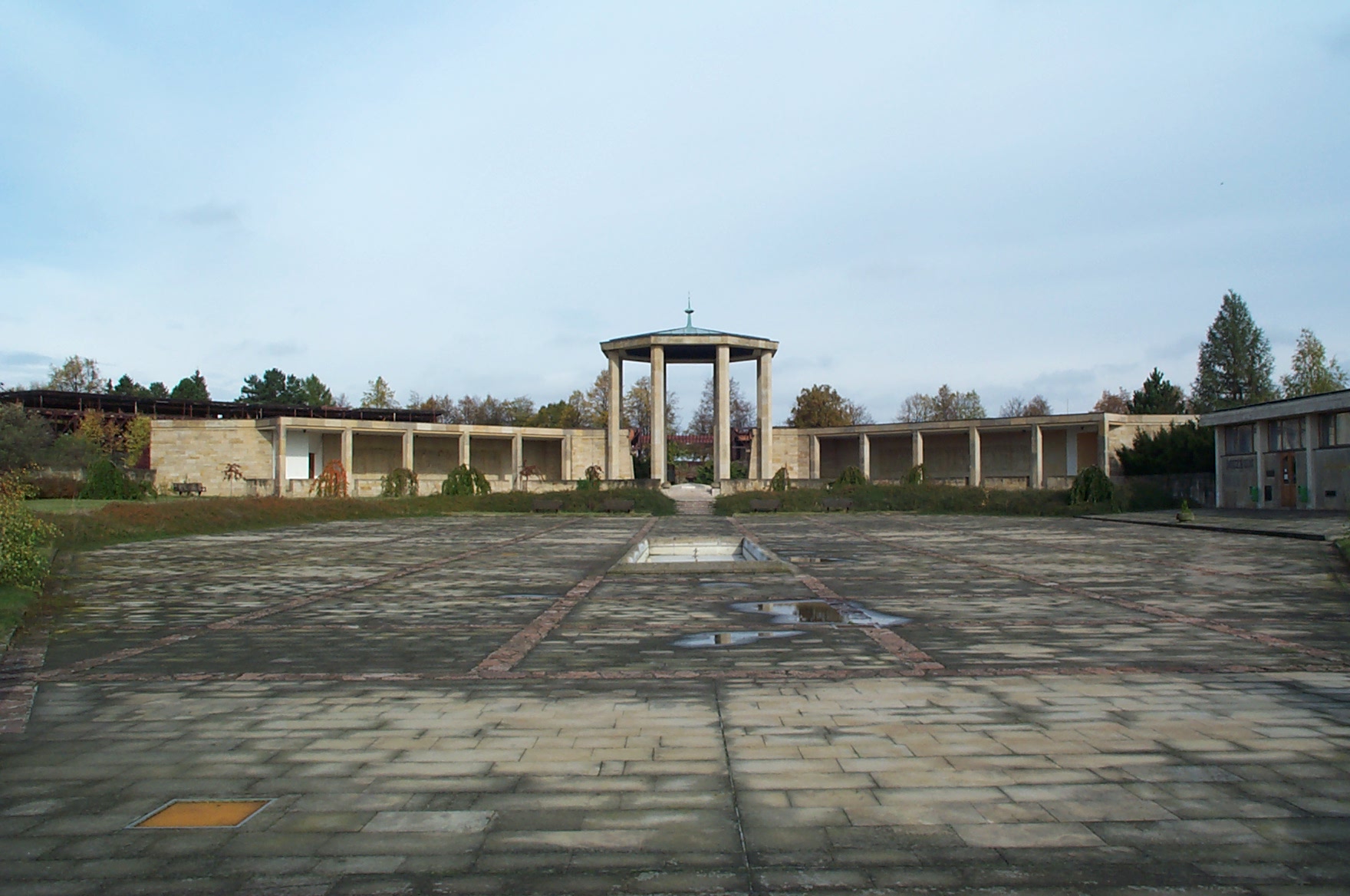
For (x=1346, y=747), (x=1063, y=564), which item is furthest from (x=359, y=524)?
(x=1346, y=747)

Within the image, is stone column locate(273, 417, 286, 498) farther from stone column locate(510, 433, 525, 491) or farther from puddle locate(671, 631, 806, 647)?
puddle locate(671, 631, 806, 647)

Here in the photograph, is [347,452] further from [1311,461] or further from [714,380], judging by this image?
[1311,461]

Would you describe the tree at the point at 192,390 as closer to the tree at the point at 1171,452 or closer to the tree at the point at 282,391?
the tree at the point at 282,391

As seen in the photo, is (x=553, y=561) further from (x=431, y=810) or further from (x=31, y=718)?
(x=431, y=810)

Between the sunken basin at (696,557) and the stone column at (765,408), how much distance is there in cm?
2987

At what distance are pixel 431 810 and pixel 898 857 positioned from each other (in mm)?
1866

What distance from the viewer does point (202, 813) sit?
152 inches

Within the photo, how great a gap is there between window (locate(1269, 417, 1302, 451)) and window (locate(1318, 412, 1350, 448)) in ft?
3.44

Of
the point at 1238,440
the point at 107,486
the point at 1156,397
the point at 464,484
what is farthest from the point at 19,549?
the point at 1156,397

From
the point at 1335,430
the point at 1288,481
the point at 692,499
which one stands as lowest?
the point at 692,499

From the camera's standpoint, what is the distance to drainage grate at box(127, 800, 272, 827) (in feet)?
12.3

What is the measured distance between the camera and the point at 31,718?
5.36 m

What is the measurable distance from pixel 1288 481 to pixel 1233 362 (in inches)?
1841

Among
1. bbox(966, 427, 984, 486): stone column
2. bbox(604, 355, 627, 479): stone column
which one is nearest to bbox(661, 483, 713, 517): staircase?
bbox(604, 355, 627, 479): stone column
